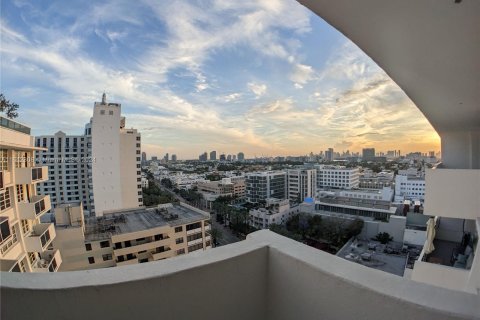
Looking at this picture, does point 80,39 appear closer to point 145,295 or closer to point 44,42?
point 44,42

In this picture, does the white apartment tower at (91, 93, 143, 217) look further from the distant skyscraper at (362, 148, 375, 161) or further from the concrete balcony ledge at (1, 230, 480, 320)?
the distant skyscraper at (362, 148, 375, 161)

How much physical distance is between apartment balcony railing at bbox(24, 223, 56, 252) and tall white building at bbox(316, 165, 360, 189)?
1229 inches

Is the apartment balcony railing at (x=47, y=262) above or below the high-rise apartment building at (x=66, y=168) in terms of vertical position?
below

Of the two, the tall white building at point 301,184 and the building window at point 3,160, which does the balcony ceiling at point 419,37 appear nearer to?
the building window at point 3,160

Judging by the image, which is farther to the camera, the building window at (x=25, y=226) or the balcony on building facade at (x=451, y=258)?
the building window at (x=25, y=226)

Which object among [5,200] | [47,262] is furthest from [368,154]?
[5,200]

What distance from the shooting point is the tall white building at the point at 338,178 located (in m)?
31.1

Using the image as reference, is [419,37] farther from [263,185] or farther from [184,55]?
[263,185]

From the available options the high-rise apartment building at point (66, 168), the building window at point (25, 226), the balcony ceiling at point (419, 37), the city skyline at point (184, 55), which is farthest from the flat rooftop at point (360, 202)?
the high-rise apartment building at point (66, 168)

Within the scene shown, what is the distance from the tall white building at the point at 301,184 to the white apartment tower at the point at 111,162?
19124 millimetres

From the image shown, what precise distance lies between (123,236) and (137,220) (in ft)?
5.42

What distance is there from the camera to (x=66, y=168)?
1950 cm

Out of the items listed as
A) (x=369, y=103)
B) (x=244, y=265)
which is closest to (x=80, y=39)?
(x=244, y=265)

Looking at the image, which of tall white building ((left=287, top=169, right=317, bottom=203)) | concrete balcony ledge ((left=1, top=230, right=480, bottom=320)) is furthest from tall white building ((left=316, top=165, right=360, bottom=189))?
concrete balcony ledge ((left=1, top=230, right=480, bottom=320))
